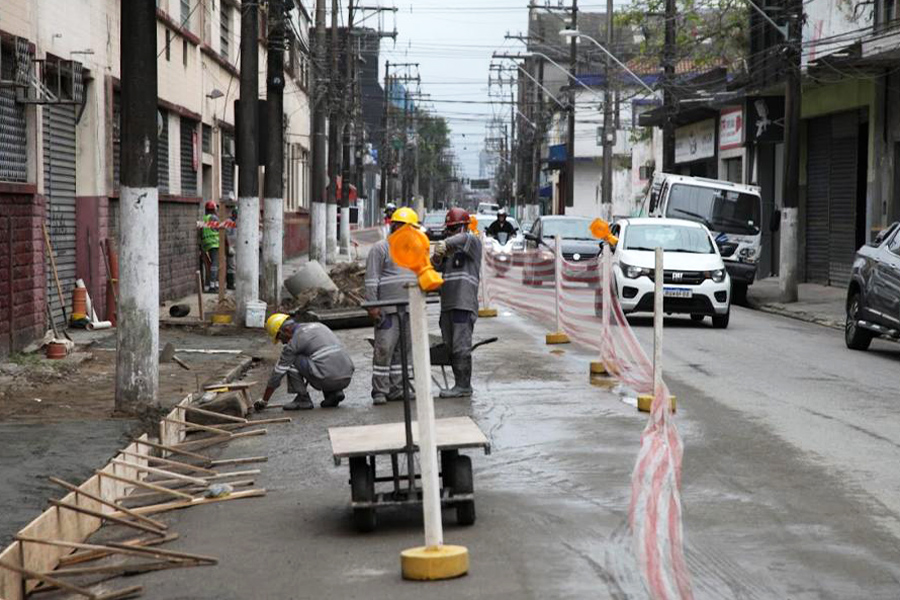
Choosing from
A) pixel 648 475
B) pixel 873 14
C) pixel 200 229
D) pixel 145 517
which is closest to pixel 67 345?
pixel 145 517

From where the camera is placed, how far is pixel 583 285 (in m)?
21.6

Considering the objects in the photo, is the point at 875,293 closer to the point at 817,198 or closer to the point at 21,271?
the point at 21,271

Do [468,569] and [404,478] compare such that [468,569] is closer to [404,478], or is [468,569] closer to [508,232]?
[404,478]

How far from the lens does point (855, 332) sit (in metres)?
19.6

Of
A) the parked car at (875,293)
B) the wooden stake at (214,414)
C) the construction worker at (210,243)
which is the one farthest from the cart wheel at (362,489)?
the construction worker at (210,243)

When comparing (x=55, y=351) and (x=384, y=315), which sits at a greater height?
(x=384, y=315)

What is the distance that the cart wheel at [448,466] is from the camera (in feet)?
27.2

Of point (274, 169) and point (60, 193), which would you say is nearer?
point (60, 193)

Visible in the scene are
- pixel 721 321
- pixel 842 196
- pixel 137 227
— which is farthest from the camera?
pixel 842 196

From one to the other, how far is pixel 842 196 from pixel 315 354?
2517 cm

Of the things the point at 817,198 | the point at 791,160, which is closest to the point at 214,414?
the point at 791,160

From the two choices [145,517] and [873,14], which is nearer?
[145,517]

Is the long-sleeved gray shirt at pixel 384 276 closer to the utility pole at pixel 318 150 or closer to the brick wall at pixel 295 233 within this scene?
the utility pole at pixel 318 150

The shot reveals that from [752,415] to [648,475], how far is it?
434cm
